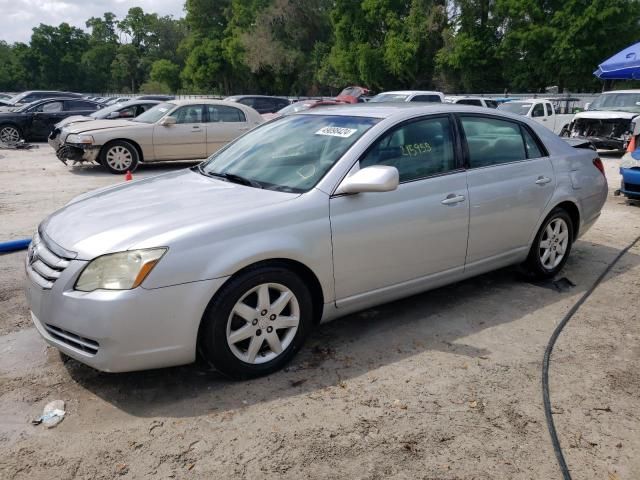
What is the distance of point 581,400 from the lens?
323cm

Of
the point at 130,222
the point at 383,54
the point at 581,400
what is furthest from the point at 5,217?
the point at 383,54

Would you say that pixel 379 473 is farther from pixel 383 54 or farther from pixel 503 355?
pixel 383 54

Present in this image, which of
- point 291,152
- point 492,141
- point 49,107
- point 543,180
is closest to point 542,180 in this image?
point 543,180

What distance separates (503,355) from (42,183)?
953cm

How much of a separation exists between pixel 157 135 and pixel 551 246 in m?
9.05

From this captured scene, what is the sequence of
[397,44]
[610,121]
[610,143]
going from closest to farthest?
1. [610,143]
2. [610,121]
3. [397,44]

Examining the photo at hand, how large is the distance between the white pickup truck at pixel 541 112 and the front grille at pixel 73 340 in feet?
53.7

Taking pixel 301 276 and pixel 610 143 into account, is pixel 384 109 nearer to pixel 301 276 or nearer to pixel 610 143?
pixel 301 276

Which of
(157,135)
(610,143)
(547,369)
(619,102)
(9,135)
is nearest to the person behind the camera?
(547,369)

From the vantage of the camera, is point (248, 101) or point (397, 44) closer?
point (248, 101)

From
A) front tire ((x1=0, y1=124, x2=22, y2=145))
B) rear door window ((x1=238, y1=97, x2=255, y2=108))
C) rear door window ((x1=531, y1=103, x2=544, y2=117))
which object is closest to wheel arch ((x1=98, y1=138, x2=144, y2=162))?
front tire ((x1=0, y1=124, x2=22, y2=145))

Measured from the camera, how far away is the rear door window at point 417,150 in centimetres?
388

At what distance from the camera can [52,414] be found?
9.93 feet

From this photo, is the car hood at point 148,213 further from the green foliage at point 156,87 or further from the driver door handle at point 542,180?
the green foliage at point 156,87
